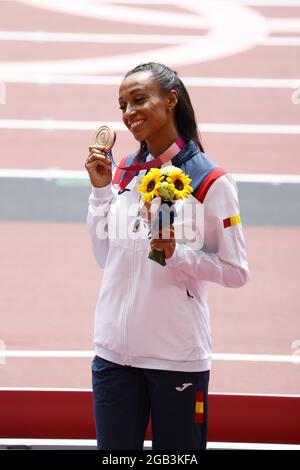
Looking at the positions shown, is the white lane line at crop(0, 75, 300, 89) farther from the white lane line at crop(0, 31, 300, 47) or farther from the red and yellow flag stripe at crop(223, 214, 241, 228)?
the red and yellow flag stripe at crop(223, 214, 241, 228)

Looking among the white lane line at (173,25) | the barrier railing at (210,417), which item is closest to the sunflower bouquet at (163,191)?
the barrier railing at (210,417)

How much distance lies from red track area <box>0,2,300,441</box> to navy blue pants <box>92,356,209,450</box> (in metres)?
1.60

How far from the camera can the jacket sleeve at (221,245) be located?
1756 mm

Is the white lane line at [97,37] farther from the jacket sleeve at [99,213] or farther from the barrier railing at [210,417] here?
the jacket sleeve at [99,213]

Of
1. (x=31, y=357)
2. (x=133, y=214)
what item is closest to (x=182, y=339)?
(x=133, y=214)

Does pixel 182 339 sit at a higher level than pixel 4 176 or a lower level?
lower

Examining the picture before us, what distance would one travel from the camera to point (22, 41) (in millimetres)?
3451

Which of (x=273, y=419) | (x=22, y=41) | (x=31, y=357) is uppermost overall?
(x=22, y=41)

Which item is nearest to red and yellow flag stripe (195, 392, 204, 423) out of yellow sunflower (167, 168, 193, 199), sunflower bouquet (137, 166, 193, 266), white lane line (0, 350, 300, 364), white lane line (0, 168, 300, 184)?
sunflower bouquet (137, 166, 193, 266)

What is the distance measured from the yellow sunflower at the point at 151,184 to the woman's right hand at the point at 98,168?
0.66ft

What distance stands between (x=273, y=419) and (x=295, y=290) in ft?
1.97

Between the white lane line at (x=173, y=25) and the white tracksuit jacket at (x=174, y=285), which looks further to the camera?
the white lane line at (x=173, y=25)

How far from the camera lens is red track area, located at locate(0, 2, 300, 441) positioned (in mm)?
3410

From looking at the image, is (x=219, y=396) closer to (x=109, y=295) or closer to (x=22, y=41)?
(x=109, y=295)
